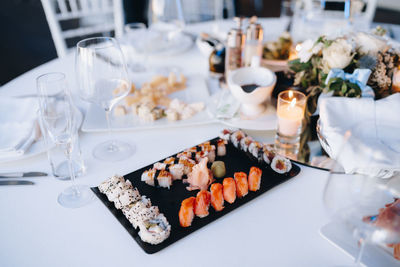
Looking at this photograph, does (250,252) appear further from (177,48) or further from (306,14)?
(306,14)

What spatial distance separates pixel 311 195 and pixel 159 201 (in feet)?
1.40

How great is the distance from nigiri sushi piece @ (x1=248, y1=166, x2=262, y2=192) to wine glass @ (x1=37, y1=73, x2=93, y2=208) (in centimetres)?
45

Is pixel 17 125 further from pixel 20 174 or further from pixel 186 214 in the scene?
pixel 186 214

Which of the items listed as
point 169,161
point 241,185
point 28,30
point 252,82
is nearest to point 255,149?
point 241,185

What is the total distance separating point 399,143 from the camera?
0.93 m

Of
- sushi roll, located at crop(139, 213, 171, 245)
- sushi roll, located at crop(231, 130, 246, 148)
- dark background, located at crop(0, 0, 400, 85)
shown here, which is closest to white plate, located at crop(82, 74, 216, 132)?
sushi roll, located at crop(231, 130, 246, 148)

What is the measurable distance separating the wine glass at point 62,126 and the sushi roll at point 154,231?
0.23 m

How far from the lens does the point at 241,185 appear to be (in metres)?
0.92

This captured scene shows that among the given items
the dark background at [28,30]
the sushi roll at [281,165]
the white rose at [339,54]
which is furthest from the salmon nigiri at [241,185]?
the dark background at [28,30]

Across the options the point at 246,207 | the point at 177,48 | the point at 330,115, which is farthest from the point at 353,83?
the point at 177,48

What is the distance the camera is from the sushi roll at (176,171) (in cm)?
97

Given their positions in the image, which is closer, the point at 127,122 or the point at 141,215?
the point at 141,215

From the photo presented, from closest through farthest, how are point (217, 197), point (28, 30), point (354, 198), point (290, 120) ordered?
1. point (354, 198)
2. point (217, 197)
3. point (290, 120)
4. point (28, 30)

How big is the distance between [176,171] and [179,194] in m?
0.07
